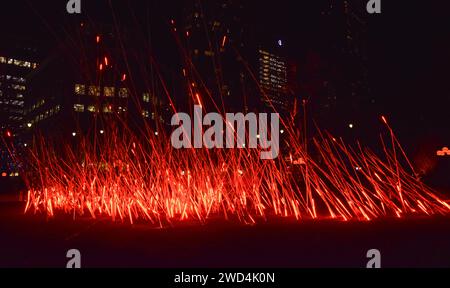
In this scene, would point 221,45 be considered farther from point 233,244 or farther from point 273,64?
point 233,244

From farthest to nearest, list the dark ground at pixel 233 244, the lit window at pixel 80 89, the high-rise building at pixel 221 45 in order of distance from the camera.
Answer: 1. the lit window at pixel 80 89
2. the high-rise building at pixel 221 45
3. the dark ground at pixel 233 244

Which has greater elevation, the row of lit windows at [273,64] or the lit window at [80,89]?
the lit window at [80,89]

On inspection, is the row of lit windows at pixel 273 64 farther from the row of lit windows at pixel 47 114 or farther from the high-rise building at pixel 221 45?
the row of lit windows at pixel 47 114

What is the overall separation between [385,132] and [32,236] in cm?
2042

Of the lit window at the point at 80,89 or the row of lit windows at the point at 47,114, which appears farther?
the row of lit windows at the point at 47,114

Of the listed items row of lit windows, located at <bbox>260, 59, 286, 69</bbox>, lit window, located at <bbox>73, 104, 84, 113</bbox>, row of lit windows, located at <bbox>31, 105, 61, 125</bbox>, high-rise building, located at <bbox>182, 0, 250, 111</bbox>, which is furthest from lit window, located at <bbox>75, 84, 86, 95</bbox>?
row of lit windows, located at <bbox>260, 59, 286, 69</bbox>

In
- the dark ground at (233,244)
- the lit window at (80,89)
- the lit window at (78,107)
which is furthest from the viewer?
the lit window at (80,89)

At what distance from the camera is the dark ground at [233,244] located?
18.7 feet

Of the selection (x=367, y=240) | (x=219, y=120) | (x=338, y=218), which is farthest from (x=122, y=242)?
(x=219, y=120)

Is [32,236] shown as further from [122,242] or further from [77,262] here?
[77,262]

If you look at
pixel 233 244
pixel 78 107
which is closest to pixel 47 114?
pixel 78 107

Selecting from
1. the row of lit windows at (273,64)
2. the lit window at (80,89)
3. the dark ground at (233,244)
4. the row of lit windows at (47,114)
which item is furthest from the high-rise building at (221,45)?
the row of lit windows at (47,114)

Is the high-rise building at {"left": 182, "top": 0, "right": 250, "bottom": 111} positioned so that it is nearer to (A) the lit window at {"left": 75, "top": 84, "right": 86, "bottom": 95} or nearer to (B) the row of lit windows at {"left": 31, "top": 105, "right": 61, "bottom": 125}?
(A) the lit window at {"left": 75, "top": 84, "right": 86, "bottom": 95}

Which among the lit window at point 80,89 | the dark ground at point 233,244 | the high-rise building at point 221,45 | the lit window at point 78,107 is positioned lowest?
the dark ground at point 233,244
